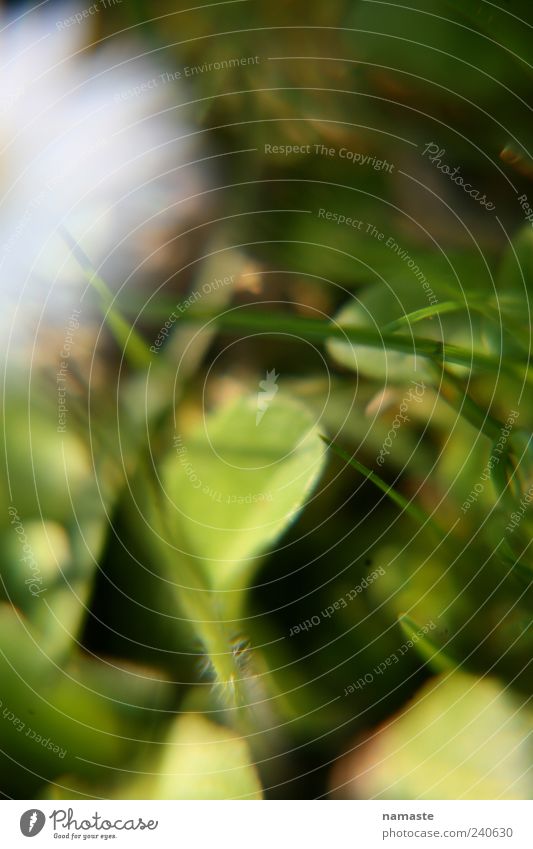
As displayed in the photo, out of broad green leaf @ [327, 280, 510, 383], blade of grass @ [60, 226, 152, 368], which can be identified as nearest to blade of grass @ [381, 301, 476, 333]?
broad green leaf @ [327, 280, 510, 383]

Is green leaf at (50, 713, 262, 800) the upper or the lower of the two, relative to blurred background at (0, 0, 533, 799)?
lower

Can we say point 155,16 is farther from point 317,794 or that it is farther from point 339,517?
point 317,794

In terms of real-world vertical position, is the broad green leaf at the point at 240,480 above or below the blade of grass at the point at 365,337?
below

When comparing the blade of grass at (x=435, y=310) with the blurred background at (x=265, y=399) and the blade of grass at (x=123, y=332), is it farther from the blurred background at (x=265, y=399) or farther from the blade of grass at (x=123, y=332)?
the blade of grass at (x=123, y=332)
